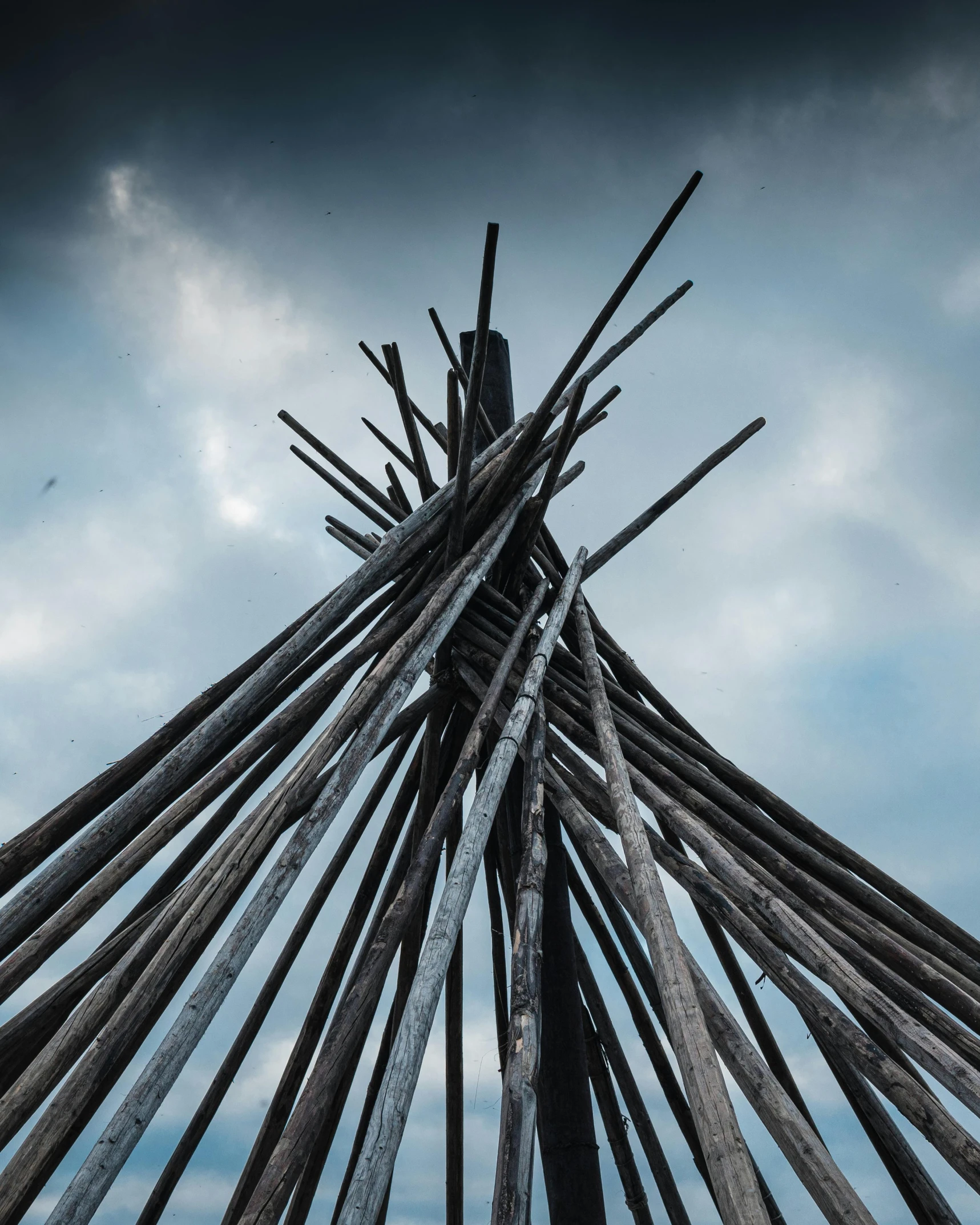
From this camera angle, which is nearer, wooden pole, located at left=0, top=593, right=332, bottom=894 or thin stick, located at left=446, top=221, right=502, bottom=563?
wooden pole, located at left=0, top=593, right=332, bottom=894

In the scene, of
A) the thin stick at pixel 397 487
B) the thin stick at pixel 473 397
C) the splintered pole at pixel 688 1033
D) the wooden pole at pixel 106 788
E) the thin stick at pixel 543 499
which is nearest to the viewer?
the splintered pole at pixel 688 1033

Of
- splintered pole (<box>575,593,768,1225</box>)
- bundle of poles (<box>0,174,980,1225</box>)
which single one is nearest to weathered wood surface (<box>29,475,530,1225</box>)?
bundle of poles (<box>0,174,980,1225</box>)

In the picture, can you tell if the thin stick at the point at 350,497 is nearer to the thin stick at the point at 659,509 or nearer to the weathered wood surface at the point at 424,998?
the thin stick at the point at 659,509

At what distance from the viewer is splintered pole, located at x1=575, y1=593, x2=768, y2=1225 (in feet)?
4.51

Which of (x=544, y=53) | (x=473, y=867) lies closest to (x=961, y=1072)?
(x=473, y=867)

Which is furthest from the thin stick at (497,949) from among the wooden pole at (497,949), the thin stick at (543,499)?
the thin stick at (543,499)

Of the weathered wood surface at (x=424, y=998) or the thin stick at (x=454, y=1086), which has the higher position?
the thin stick at (x=454, y=1086)

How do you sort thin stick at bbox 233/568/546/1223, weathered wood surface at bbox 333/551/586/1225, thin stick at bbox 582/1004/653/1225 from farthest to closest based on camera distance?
thin stick at bbox 582/1004/653/1225
thin stick at bbox 233/568/546/1223
weathered wood surface at bbox 333/551/586/1225

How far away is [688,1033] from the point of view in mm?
1593

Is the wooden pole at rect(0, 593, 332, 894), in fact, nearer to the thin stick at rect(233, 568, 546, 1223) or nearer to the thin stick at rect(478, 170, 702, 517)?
the thin stick at rect(233, 568, 546, 1223)

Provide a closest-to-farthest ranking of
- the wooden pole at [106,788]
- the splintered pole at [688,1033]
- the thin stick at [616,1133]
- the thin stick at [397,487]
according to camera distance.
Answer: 1. the splintered pole at [688,1033]
2. the wooden pole at [106,788]
3. the thin stick at [616,1133]
4. the thin stick at [397,487]

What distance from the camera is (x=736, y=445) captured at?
4062mm

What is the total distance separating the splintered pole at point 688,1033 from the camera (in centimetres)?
137

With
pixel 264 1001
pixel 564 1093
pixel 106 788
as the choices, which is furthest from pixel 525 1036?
pixel 264 1001
